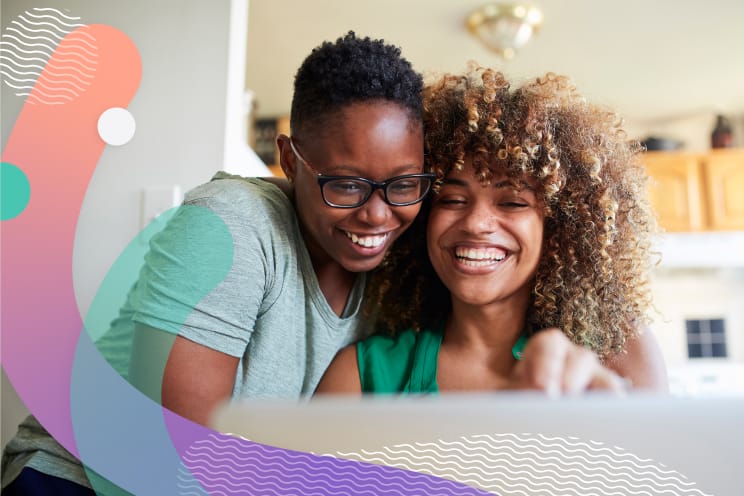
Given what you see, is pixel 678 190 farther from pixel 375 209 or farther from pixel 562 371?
pixel 562 371

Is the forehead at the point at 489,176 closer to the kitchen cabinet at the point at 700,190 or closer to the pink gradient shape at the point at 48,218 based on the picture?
the pink gradient shape at the point at 48,218

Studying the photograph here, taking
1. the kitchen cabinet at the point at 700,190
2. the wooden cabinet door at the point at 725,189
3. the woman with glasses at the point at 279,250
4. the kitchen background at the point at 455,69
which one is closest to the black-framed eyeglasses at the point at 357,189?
the woman with glasses at the point at 279,250

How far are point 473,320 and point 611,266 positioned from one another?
0.25m

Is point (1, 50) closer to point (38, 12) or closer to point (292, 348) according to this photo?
point (38, 12)

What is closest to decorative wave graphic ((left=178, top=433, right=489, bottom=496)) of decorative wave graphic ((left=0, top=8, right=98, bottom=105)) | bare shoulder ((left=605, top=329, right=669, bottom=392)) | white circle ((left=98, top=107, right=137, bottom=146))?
bare shoulder ((left=605, top=329, right=669, bottom=392))

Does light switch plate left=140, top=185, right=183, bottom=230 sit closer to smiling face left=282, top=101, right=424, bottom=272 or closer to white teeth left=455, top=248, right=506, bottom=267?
smiling face left=282, top=101, right=424, bottom=272

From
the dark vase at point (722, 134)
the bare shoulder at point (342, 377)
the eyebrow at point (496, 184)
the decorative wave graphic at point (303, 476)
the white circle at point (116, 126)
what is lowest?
the decorative wave graphic at point (303, 476)

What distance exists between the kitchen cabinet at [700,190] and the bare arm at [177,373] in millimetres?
3747

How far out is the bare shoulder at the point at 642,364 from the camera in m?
1.00

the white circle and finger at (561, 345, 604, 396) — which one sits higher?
the white circle

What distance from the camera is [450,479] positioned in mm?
455

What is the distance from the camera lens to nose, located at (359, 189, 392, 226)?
34.4 inches

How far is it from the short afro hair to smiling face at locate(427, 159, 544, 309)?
0.48ft

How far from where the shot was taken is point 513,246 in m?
0.99
